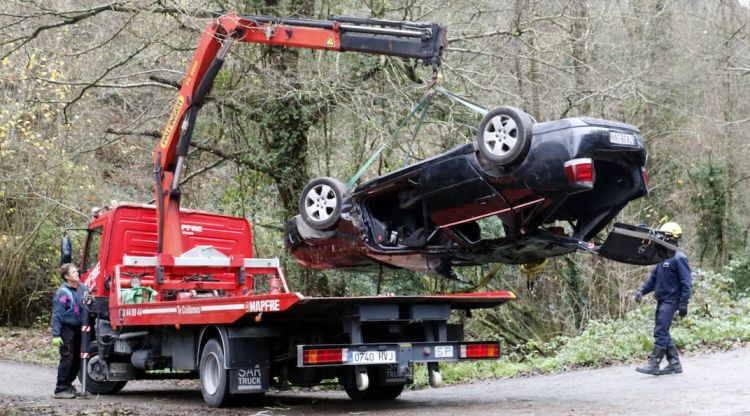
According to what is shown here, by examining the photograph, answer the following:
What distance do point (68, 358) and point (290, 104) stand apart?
6.47 metres

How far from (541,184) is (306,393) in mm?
5727

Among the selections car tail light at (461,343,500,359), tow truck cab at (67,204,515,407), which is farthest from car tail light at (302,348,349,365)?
car tail light at (461,343,500,359)

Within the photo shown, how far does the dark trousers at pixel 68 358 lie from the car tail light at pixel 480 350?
203 inches

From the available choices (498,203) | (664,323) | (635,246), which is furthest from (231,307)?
(664,323)

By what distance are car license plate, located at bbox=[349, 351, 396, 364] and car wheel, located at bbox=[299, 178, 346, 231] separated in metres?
1.64

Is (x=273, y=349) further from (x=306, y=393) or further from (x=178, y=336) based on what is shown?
(x=306, y=393)

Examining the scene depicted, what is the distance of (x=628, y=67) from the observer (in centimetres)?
1803

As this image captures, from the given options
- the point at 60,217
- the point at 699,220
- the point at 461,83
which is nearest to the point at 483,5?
the point at 461,83

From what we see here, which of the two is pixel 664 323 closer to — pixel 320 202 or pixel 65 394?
pixel 320 202

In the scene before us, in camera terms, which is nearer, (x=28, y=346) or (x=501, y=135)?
(x=501, y=135)

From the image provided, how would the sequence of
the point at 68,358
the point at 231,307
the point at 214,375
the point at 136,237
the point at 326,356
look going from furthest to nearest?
the point at 136,237 → the point at 68,358 → the point at 214,375 → the point at 231,307 → the point at 326,356

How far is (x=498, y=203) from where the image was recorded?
7910 millimetres

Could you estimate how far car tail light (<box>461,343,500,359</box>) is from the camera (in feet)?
29.2

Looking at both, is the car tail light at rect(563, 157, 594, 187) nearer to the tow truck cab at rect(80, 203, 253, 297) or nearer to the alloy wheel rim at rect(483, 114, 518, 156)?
the alloy wheel rim at rect(483, 114, 518, 156)
